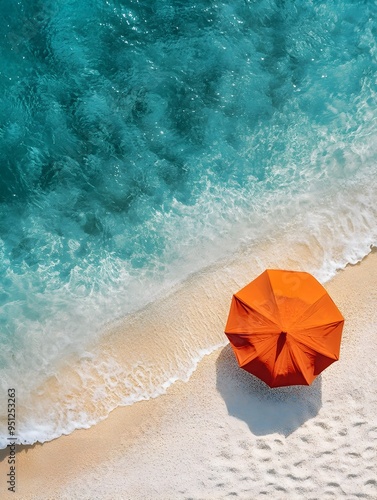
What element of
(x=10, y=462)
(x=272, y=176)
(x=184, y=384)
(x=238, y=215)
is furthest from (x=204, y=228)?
(x=10, y=462)

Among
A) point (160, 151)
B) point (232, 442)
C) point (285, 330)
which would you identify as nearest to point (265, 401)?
point (232, 442)

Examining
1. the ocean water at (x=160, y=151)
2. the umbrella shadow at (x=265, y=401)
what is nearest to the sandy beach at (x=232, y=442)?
the umbrella shadow at (x=265, y=401)

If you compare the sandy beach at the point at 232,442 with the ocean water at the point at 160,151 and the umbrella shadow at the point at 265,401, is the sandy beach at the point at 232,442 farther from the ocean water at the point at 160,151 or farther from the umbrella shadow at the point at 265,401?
the ocean water at the point at 160,151

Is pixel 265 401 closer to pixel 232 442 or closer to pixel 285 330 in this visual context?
pixel 232 442

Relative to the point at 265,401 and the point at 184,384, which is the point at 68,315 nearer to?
the point at 184,384

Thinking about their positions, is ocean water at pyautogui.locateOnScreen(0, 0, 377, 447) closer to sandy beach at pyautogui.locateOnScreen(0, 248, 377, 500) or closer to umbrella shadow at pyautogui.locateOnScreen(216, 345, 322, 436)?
sandy beach at pyautogui.locateOnScreen(0, 248, 377, 500)
